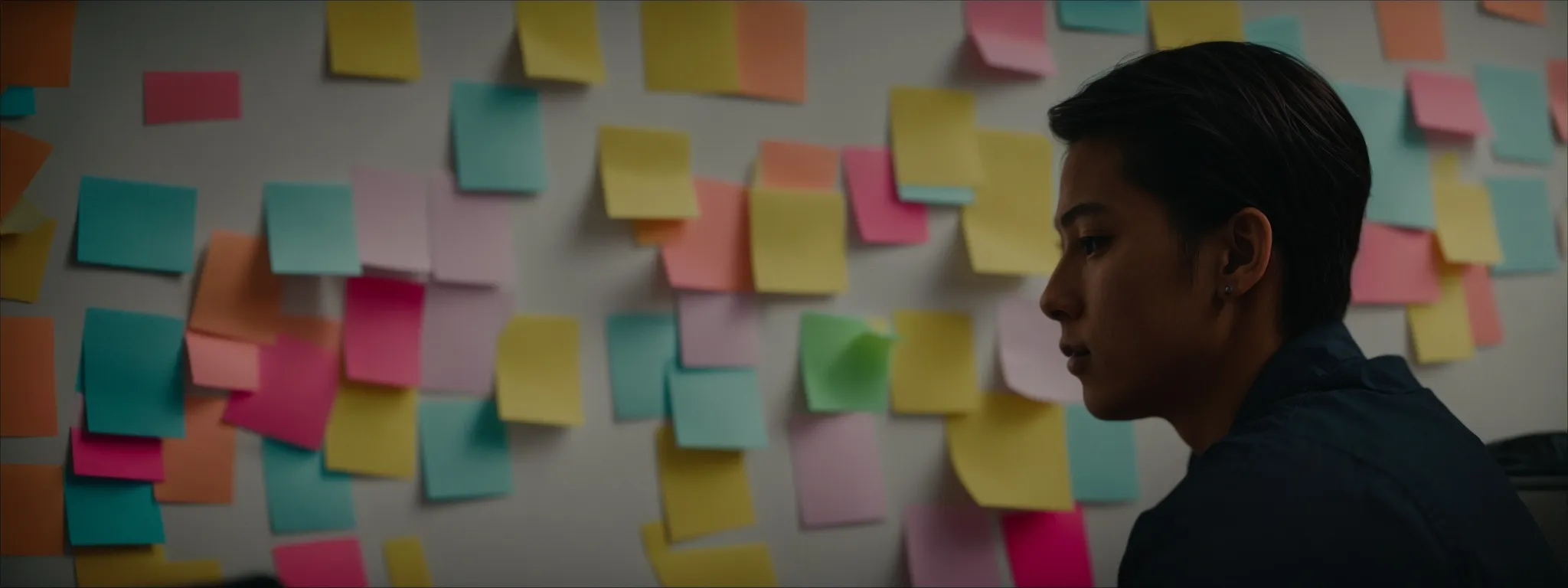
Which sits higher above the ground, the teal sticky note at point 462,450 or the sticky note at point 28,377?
the sticky note at point 28,377

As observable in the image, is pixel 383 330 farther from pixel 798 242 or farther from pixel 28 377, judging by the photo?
pixel 798 242

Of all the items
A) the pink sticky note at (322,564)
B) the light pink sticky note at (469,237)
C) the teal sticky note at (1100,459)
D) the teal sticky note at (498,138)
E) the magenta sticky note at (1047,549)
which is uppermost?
the teal sticky note at (498,138)

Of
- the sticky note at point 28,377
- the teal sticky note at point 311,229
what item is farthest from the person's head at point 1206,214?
the sticky note at point 28,377

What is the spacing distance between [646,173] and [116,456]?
55 cm

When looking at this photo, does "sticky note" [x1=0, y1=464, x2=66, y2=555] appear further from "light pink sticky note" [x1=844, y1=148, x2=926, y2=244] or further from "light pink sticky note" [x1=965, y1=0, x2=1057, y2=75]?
"light pink sticky note" [x1=965, y1=0, x2=1057, y2=75]

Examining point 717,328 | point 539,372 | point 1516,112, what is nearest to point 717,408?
point 717,328

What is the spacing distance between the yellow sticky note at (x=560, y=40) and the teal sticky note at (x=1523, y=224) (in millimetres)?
1168

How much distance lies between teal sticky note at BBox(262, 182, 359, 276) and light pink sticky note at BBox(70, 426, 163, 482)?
20cm

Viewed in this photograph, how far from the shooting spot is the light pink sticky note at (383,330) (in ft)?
3.74

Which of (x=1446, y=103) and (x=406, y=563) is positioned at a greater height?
(x=1446, y=103)

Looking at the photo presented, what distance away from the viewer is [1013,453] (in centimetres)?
135

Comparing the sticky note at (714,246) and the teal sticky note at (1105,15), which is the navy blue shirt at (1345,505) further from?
the teal sticky note at (1105,15)

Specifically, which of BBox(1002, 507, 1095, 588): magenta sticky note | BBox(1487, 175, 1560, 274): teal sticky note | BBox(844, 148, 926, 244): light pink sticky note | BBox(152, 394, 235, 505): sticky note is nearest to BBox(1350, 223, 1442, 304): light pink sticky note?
BBox(1487, 175, 1560, 274): teal sticky note

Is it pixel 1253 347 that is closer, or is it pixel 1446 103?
pixel 1253 347
